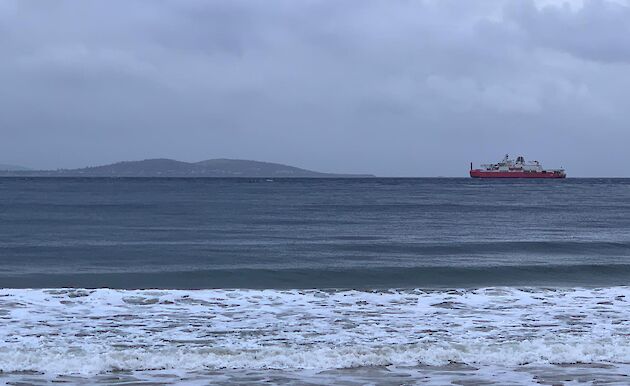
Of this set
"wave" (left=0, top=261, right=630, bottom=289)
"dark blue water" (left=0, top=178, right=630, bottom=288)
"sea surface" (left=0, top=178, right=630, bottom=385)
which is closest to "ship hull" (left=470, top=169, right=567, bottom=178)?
"dark blue water" (left=0, top=178, right=630, bottom=288)

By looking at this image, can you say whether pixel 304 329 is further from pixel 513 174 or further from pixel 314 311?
pixel 513 174

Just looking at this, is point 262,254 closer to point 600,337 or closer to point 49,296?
point 49,296

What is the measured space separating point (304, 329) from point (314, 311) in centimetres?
191

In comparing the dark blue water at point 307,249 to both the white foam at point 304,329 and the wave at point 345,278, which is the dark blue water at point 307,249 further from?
the white foam at point 304,329

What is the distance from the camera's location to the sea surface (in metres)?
10.9

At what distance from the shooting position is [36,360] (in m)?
11.1

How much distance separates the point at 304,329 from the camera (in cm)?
1370

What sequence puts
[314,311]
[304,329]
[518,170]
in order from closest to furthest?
[304,329] → [314,311] → [518,170]

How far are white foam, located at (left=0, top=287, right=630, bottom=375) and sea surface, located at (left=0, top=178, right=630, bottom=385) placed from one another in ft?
0.13

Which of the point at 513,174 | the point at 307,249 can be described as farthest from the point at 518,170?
the point at 307,249

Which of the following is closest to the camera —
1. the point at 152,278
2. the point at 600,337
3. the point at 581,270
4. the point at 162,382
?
the point at 162,382

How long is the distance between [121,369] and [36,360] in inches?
55.3

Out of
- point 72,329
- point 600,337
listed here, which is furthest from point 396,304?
point 72,329

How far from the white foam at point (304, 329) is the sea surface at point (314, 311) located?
0.13 feet
